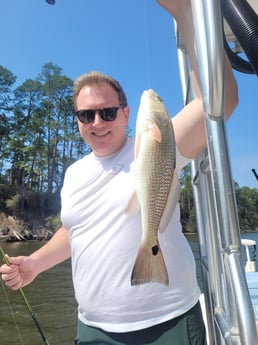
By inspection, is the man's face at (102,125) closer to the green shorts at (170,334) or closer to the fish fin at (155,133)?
the fish fin at (155,133)

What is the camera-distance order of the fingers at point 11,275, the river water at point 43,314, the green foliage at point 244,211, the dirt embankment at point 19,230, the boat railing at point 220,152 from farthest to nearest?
the green foliage at point 244,211 → the dirt embankment at point 19,230 → the river water at point 43,314 → the fingers at point 11,275 → the boat railing at point 220,152

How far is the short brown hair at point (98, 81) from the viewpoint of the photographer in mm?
1584

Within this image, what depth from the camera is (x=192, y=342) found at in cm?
131

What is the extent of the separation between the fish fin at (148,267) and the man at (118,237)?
0.21 m

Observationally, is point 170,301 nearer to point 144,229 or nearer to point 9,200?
point 144,229

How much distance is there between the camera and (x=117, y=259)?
1338mm

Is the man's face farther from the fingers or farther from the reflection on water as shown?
the reflection on water

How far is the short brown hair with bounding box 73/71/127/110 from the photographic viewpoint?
1584mm

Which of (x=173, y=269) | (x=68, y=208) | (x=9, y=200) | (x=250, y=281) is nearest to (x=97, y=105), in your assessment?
(x=68, y=208)

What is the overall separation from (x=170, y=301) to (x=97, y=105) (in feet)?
2.52

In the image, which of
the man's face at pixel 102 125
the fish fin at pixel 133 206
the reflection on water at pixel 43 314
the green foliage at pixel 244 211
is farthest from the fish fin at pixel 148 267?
the green foliage at pixel 244 211

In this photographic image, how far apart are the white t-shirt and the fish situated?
0.22m

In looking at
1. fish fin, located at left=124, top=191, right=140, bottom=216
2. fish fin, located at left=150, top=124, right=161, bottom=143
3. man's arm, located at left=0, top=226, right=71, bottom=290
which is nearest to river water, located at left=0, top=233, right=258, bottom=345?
man's arm, located at left=0, top=226, right=71, bottom=290

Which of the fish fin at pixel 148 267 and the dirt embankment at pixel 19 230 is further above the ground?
the dirt embankment at pixel 19 230
